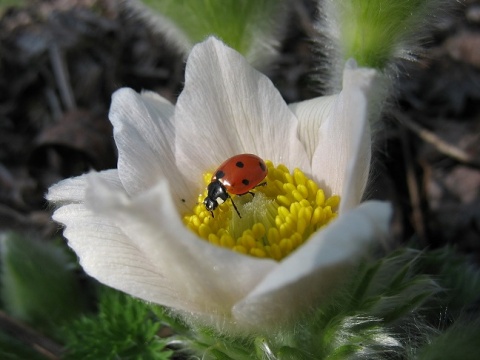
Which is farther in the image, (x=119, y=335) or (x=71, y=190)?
(x=119, y=335)

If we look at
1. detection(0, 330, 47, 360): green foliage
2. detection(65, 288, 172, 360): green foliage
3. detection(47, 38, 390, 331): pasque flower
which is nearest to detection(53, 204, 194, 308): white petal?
detection(47, 38, 390, 331): pasque flower

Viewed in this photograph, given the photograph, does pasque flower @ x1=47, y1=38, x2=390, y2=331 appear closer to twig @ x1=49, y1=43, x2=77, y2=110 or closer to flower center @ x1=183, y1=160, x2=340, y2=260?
flower center @ x1=183, y1=160, x2=340, y2=260

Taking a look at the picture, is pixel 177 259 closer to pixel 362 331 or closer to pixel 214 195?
pixel 214 195

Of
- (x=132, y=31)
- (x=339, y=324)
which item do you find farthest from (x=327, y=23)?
(x=132, y=31)

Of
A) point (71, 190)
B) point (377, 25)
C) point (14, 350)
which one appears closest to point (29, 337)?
point (14, 350)

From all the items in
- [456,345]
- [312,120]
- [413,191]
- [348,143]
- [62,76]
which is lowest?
[456,345]

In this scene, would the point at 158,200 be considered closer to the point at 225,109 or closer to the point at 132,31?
the point at 225,109
